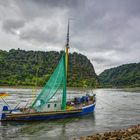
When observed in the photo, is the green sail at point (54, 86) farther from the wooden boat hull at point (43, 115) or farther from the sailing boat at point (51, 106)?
the wooden boat hull at point (43, 115)

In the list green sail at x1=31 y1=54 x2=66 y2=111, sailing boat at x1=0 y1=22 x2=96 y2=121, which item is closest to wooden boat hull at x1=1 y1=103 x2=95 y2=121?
sailing boat at x1=0 y1=22 x2=96 y2=121

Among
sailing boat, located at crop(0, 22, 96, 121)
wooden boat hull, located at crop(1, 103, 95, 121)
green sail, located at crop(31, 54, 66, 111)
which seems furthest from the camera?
green sail, located at crop(31, 54, 66, 111)

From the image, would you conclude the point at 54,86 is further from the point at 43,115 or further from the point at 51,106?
the point at 43,115

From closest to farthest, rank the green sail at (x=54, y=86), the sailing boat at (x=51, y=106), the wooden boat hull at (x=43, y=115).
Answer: the wooden boat hull at (x=43, y=115), the sailing boat at (x=51, y=106), the green sail at (x=54, y=86)

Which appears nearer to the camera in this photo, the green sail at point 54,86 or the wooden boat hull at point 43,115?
the wooden boat hull at point 43,115

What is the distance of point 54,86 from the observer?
3753 centimetres

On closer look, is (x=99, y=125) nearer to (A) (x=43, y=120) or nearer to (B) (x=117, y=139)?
(A) (x=43, y=120)

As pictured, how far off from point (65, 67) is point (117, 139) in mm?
17950

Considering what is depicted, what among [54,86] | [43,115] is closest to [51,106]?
[43,115]

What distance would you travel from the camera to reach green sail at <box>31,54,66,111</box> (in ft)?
119

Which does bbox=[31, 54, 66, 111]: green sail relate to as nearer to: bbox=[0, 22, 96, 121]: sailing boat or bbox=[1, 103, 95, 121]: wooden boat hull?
bbox=[0, 22, 96, 121]: sailing boat

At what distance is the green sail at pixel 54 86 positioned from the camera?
3638 centimetres

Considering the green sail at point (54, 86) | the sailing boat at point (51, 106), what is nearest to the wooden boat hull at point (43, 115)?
the sailing boat at point (51, 106)

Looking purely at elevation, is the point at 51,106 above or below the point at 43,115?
above
